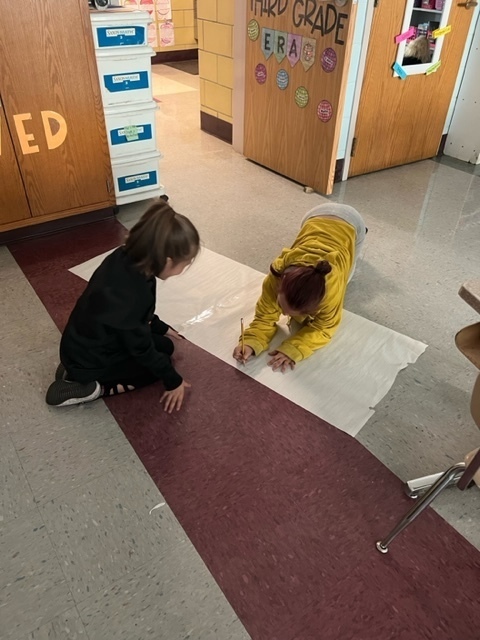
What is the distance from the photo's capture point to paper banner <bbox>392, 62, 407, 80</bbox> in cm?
300

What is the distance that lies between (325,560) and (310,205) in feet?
7.17

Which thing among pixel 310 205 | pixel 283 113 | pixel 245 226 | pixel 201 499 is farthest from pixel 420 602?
pixel 283 113

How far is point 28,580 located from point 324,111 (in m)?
2.67

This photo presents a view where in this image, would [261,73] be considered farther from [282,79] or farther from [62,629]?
[62,629]

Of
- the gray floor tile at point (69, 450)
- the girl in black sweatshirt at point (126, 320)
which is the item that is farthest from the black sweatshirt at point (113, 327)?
the gray floor tile at point (69, 450)

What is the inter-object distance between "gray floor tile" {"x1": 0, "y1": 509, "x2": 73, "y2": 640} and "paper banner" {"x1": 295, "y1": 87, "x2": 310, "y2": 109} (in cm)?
262

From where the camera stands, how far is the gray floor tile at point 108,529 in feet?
3.85

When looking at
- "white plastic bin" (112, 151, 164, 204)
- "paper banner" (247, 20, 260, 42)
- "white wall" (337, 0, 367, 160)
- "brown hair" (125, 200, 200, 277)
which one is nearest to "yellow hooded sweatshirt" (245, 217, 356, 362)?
"brown hair" (125, 200, 200, 277)

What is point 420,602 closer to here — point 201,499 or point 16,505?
point 201,499

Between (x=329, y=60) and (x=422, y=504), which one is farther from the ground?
(x=329, y=60)

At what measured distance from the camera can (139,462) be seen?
1.43 m

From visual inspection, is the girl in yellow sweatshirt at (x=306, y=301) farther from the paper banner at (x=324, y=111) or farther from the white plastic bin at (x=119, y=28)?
the white plastic bin at (x=119, y=28)

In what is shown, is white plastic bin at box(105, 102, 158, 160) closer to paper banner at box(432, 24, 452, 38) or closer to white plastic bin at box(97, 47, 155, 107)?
white plastic bin at box(97, 47, 155, 107)

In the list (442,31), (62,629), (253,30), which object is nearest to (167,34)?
(253,30)
